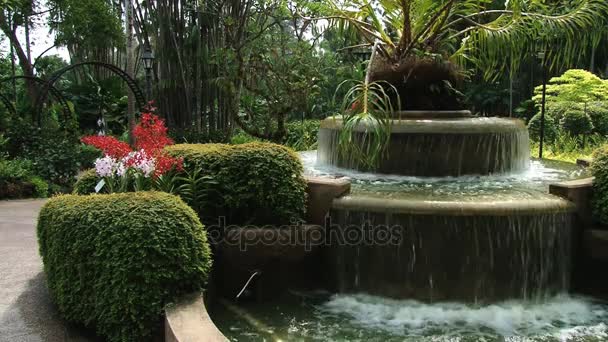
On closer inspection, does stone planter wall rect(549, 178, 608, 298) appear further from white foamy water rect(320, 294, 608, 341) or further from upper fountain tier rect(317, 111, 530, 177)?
upper fountain tier rect(317, 111, 530, 177)

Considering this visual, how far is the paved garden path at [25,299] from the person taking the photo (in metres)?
3.66

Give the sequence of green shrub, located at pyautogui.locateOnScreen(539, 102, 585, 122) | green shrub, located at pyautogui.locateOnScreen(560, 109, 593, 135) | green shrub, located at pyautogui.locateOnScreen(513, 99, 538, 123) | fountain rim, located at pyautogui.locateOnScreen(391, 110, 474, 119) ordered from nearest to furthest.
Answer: fountain rim, located at pyautogui.locateOnScreen(391, 110, 474, 119) → green shrub, located at pyautogui.locateOnScreen(560, 109, 593, 135) → green shrub, located at pyautogui.locateOnScreen(539, 102, 585, 122) → green shrub, located at pyautogui.locateOnScreen(513, 99, 538, 123)

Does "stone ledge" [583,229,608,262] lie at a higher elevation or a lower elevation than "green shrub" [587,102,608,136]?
lower

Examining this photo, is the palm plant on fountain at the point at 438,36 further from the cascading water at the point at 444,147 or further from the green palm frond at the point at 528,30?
the cascading water at the point at 444,147

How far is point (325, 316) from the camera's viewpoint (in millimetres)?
4578

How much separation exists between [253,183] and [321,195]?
26.5 inches

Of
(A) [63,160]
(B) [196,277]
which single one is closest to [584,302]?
(B) [196,277]

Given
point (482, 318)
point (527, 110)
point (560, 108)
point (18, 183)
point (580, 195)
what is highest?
point (560, 108)

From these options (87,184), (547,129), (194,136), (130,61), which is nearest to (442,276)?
(87,184)

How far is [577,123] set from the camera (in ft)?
44.7

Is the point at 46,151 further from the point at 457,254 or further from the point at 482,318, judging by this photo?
the point at 482,318

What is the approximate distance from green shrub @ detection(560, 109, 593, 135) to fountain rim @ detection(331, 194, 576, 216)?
975cm
